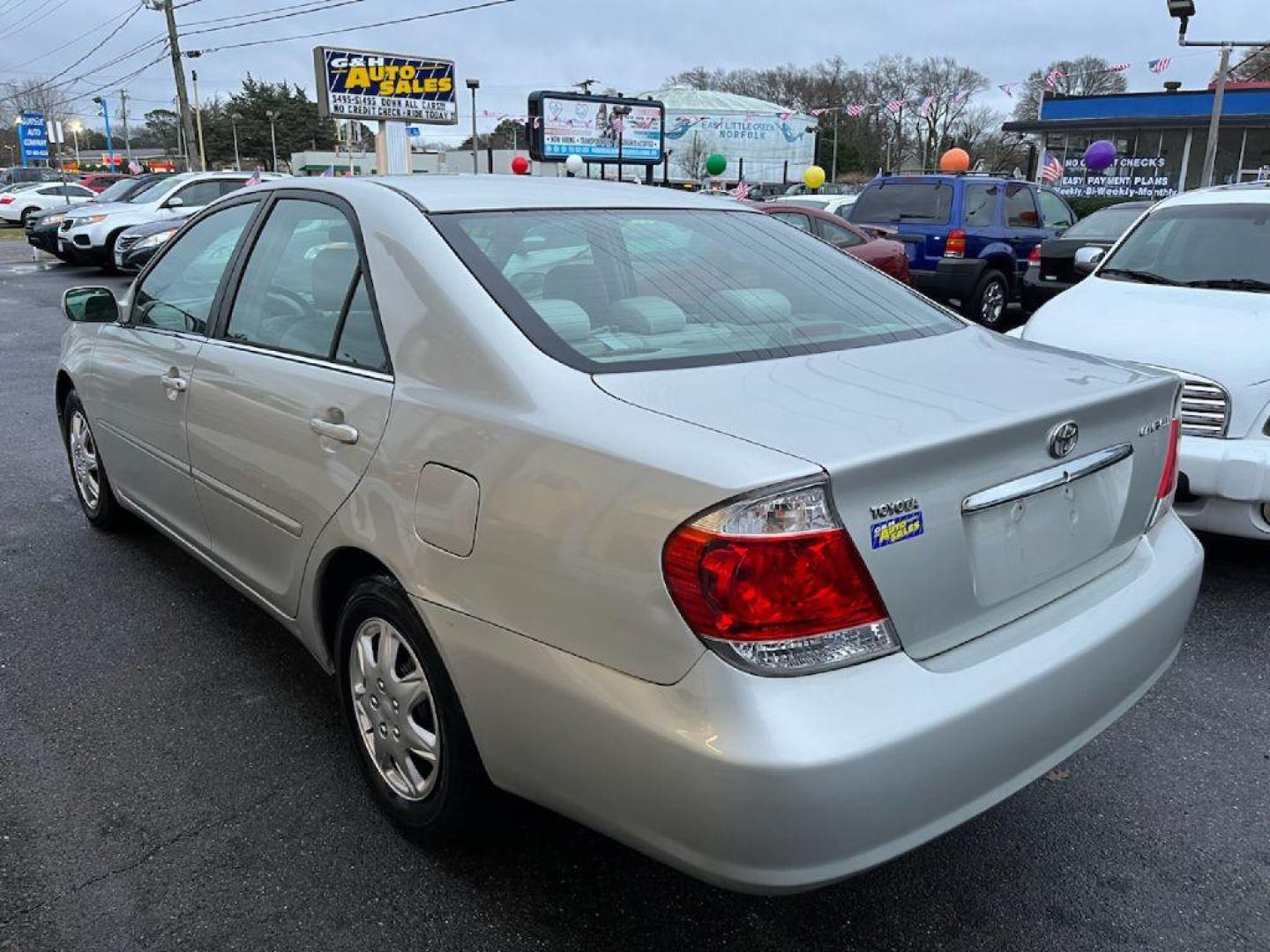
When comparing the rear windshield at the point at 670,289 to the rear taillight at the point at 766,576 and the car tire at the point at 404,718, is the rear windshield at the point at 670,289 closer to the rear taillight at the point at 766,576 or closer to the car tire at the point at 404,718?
the rear taillight at the point at 766,576

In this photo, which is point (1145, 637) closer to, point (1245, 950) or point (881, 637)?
point (1245, 950)

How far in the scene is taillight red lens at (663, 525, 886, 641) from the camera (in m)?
1.67

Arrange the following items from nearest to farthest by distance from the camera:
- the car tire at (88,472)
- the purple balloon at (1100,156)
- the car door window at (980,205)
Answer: the car tire at (88,472)
the car door window at (980,205)
the purple balloon at (1100,156)

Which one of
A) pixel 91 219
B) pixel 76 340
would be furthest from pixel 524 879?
pixel 91 219

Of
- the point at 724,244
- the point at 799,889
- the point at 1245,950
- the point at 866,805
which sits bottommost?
the point at 1245,950

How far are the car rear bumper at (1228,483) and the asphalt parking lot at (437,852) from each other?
0.65 metres

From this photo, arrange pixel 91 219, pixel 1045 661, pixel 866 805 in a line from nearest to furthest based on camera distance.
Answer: pixel 866 805 < pixel 1045 661 < pixel 91 219

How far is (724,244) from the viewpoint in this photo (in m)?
2.87

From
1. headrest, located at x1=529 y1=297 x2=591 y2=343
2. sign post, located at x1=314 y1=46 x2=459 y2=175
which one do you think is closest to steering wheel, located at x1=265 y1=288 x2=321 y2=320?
headrest, located at x1=529 y1=297 x2=591 y2=343

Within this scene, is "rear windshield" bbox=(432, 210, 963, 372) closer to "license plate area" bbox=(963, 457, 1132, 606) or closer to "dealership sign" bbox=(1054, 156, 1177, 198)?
"license plate area" bbox=(963, 457, 1132, 606)

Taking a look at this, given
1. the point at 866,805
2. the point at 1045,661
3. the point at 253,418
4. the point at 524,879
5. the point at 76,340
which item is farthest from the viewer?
the point at 76,340

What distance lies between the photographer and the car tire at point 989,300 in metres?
11.3

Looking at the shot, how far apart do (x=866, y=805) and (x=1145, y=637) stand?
3.12 feet

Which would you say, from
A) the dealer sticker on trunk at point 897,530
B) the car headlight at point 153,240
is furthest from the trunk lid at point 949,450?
the car headlight at point 153,240
